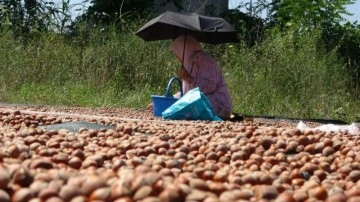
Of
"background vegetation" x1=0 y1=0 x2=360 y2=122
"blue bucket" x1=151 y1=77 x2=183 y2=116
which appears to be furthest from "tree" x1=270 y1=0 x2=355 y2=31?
"blue bucket" x1=151 y1=77 x2=183 y2=116

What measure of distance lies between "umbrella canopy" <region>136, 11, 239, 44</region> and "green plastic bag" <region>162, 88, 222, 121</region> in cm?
101

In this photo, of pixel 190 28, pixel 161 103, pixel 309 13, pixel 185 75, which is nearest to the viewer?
pixel 161 103

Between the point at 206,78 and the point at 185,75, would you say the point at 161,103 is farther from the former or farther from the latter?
the point at 206,78

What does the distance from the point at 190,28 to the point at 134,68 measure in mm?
2958

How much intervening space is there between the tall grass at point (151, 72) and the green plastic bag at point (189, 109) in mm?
2932

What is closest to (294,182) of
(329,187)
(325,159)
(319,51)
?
(329,187)

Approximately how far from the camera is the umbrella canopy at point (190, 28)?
6.54m

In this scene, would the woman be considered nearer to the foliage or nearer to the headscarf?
the headscarf

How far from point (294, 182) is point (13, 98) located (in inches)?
240

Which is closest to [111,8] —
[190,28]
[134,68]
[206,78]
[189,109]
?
[134,68]

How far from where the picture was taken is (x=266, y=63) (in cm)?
948

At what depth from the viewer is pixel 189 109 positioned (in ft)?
18.1

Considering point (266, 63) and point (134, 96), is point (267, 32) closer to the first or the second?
point (266, 63)

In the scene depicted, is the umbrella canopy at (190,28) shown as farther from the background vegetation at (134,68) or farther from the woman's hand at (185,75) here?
the background vegetation at (134,68)
